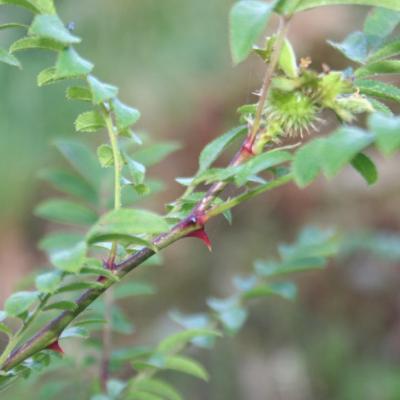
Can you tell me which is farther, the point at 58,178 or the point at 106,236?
the point at 58,178

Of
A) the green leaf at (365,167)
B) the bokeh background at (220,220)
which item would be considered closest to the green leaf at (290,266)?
the green leaf at (365,167)

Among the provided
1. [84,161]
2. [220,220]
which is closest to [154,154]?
[84,161]

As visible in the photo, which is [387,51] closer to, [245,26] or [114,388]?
[245,26]

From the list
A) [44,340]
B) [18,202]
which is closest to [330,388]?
[18,202]

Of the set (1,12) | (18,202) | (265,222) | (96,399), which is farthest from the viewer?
(265,222)

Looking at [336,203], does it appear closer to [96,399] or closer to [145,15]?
[145,15]

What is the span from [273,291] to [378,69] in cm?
34

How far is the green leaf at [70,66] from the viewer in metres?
0.48

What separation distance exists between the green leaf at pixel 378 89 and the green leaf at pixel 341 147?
0.13 metres

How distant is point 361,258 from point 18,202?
1199 mm

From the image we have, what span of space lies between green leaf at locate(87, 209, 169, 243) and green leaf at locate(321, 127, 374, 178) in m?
0.11

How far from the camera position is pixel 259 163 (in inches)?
19.5

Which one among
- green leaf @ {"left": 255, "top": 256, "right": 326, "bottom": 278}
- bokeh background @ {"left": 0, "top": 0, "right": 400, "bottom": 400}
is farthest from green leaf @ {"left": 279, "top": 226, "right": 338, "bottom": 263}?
bokeh background @ {"left": 0, "top": 0, "right": 400, "bottom": 400}

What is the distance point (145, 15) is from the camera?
2127 mm
